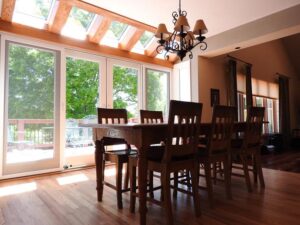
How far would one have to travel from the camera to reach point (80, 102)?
427 cm

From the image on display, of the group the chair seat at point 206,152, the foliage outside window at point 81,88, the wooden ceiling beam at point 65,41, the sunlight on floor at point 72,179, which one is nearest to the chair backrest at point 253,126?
the chair seat at point 206,152

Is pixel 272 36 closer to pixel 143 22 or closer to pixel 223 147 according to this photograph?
pixel 143 22

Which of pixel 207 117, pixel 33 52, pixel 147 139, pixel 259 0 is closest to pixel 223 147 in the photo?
pixel 147 139

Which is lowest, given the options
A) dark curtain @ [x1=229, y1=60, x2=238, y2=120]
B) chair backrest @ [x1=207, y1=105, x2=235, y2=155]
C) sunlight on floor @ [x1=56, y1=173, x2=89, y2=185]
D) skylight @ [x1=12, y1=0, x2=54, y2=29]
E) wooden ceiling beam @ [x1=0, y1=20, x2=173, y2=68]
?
sunlight on floor @ [x1=56, y1=173, x2=89, y2=185]

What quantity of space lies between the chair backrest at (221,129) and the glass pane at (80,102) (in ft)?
8.89

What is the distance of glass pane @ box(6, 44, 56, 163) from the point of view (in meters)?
3.45

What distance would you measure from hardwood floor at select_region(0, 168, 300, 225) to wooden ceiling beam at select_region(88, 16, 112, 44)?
2692 millimetres

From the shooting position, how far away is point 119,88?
4781 millimetres

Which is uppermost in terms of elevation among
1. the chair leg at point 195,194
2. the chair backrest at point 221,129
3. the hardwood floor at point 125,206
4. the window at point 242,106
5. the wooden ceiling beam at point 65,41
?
the wooden ceiling beam at point 65,41

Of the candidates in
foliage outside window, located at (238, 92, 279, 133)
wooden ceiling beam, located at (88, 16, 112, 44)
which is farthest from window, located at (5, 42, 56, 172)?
foliage outside window, located at (238, 92, 279, 133)

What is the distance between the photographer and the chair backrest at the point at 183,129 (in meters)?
1.79

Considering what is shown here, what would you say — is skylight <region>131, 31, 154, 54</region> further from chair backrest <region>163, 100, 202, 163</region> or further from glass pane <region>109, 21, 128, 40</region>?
chair backrest <region>163, 100, 202, 163</region>

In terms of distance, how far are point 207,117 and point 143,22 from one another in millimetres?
2535

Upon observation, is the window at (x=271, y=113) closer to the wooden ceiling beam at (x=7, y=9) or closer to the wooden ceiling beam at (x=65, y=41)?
→ the wooden ceiling beam at (x=65, y=41)
